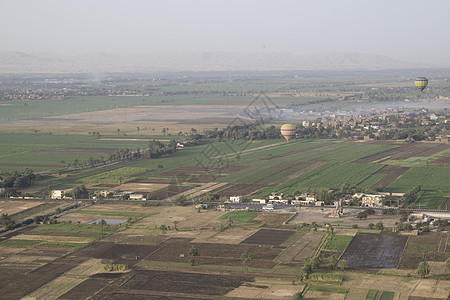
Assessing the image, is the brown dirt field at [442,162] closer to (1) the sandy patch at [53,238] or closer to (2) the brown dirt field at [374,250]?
(2) the brown dirt field at [374,250]

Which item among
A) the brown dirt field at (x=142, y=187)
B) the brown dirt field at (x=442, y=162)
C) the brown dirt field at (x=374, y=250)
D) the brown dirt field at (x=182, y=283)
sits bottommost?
the brown dirt field at (x=442, y=162)

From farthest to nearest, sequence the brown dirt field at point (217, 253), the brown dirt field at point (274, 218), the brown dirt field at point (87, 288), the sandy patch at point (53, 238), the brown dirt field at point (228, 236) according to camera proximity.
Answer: the brown dirt field at point (274, 218)
the sandy patch at point (53, 238)
the brown dirt field at point (228, 236)
the brown dirt field at point (217, 253)
the brown dirt field at point (87, 288)

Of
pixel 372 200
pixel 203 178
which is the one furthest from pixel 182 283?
pixel 203 178

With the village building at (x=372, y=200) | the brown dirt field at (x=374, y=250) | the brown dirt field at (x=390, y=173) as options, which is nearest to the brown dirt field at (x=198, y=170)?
the brown dirt field at (x=390, y=173)

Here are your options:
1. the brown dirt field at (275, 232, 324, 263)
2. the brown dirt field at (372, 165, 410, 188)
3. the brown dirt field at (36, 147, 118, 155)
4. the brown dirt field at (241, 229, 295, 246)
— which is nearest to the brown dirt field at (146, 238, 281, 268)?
the brown dirt field at (275, 232, 324, 263)

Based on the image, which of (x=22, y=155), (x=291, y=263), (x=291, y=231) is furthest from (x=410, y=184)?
(x=22, y=155)

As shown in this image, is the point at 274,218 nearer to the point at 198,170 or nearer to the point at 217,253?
the point at 217,253
